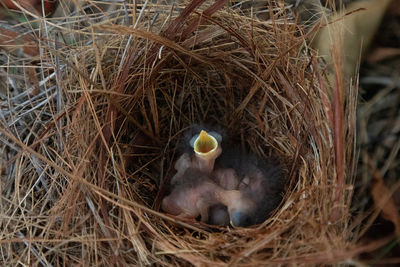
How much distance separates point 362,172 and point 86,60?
943 millimetres

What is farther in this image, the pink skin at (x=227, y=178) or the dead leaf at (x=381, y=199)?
the pink skin at (x=227, y=178)

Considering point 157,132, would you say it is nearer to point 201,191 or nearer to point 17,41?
point 201,191

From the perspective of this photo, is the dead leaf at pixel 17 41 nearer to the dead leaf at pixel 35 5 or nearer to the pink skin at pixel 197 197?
the dead leaf at pixel 35 5

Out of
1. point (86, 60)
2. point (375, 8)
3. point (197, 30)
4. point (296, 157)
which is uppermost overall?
point (375, 8)

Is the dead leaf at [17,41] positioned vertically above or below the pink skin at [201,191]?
above

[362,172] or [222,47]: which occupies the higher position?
[222,47]

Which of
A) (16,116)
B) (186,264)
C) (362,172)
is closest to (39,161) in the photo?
(16,116)

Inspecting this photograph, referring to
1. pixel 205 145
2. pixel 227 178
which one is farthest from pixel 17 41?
pixel 227 178

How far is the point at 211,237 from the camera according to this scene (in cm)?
128

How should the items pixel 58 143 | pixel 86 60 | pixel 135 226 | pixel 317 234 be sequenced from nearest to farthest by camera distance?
1. pixel 317 234
2. pixel 135 226
3. pixel 58 143
4. pixel 86 60

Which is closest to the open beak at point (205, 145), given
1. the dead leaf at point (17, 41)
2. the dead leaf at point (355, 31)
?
the dead leaf at point (355, 31)

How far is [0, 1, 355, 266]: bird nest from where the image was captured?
118 cm

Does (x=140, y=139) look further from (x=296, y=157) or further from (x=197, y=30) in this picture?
(x=296, y=157)

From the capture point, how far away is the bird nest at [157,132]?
1.18 metres
